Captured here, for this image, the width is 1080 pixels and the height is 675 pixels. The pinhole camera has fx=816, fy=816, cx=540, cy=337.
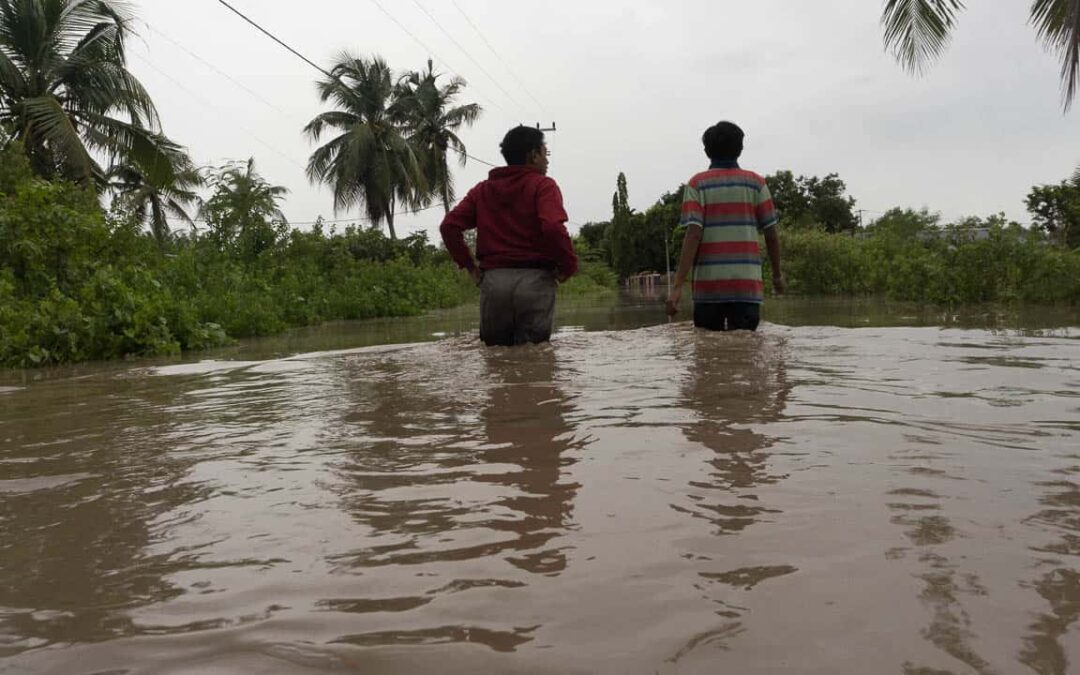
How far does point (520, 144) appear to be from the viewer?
19.2 feet

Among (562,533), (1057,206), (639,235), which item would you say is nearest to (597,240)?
(639,235)

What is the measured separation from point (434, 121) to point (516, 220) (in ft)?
105

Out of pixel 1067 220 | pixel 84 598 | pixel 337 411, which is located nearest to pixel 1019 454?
pixel 84 598

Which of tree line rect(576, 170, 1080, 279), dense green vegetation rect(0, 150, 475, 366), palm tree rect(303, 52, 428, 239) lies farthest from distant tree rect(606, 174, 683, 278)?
dense green vegetation rect(0, 150, 475, 366)

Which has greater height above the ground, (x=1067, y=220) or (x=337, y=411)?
(x=1067, y=220)

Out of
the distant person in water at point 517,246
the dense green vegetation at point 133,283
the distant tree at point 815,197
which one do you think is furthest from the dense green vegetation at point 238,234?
the distant tree at point 815,197

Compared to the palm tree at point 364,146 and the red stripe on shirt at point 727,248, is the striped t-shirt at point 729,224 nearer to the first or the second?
the red stripe on shirt at point 727,248

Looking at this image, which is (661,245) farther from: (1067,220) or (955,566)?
(955,566)

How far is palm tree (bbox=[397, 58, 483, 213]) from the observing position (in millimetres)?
35641

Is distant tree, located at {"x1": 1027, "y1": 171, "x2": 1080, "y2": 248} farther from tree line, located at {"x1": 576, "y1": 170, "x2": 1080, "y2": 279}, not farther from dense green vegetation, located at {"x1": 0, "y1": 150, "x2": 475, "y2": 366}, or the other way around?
dense green vegetation, located at {"x1": 0, "y1": 150, "x2": 475, "y2": 366}

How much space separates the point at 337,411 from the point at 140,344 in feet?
18.9

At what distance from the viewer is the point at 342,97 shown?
109 feet

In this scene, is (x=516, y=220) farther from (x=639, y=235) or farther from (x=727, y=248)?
(x=639, y=235)

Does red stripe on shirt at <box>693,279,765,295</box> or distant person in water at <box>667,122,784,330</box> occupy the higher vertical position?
distant person in water at <box>667,122,784,330</box>
